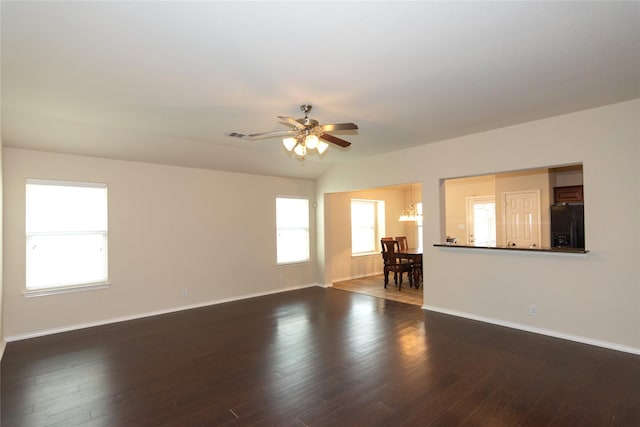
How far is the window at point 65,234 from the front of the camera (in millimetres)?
4219

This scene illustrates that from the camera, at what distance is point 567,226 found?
17.8 feet

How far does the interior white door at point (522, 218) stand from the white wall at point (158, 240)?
4454mm

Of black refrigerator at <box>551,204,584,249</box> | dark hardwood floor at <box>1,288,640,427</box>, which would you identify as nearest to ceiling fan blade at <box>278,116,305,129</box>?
dark hardwood floor at <box>1,288,640,427</box>

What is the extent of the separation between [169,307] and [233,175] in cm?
255

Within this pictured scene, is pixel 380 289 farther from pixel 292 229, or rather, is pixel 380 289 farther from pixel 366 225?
pixel 292 229

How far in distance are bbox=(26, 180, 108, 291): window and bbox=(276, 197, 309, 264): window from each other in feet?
10.3

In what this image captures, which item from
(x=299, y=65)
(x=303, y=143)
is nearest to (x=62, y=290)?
(x=303, y=143)

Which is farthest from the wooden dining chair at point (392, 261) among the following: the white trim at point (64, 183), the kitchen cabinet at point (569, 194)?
the white trim at point (64, 183)

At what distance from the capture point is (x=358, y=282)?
755cm

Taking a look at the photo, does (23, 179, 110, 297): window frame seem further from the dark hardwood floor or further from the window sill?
the dark hardwood floor

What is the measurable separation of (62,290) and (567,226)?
781 centimetres

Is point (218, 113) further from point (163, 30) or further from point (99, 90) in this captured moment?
point (163, 30)

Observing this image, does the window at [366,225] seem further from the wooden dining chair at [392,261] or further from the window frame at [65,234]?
the window frame at [65,234]

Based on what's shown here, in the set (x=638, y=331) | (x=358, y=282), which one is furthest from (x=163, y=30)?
(x=358, y=282)
